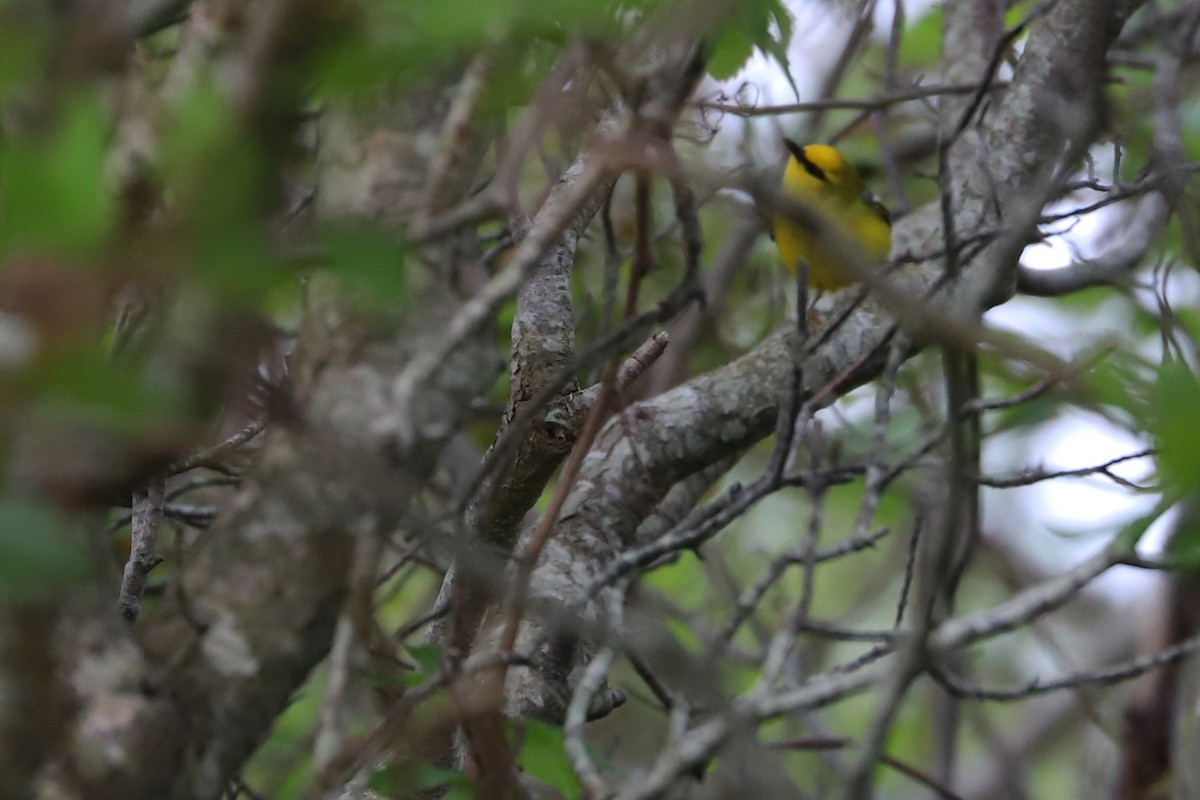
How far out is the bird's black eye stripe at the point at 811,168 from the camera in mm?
4605

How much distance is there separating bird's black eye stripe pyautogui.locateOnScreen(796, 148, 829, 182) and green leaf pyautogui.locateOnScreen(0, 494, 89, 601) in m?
4.03

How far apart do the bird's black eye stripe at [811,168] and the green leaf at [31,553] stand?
4.03m

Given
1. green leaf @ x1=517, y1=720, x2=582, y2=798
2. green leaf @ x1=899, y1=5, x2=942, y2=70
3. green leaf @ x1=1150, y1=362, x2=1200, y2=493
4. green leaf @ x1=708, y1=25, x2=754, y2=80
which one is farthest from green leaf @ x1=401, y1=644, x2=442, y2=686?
green leaf @ x1=899, y1=5, x2=942, y2=70

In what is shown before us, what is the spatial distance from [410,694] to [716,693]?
13.5 inches

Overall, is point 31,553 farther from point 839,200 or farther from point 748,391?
point 839,200

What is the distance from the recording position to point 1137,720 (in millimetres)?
4051

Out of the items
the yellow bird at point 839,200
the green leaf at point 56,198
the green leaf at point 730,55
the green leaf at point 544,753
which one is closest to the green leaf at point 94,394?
the green leaf at point 56,198

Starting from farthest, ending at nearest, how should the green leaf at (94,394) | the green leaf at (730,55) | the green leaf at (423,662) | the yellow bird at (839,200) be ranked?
the yellow bird at (839,200)
the green leaf at (730,55)
the green leaf at (423,662)
the green leaf at (94,394)

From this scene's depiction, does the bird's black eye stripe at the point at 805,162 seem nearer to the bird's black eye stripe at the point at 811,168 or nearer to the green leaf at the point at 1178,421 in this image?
the bird's black eye stripe at the point at 811,168

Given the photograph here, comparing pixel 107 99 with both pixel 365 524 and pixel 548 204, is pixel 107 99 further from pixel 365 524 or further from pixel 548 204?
pixel 548 204

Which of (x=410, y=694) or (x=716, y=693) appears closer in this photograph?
(x=716, y=693)

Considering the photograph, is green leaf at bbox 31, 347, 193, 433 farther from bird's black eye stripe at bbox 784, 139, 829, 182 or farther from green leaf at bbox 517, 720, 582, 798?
bird's black eye stripe at bbox 784, 139, 829, 182

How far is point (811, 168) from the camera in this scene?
4.65 metres

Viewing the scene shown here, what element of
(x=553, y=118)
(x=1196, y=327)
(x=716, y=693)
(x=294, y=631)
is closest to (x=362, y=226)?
(x=553, y=118)
